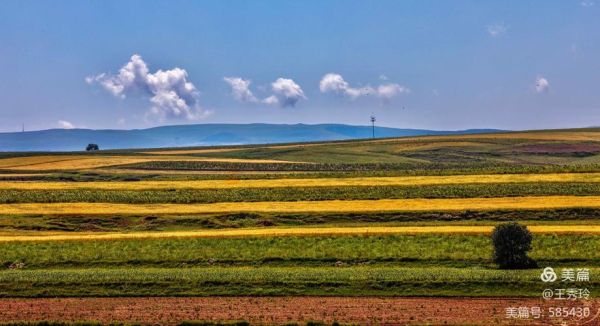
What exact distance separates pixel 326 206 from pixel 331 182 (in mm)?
14837

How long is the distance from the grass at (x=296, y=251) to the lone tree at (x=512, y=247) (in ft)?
4.71

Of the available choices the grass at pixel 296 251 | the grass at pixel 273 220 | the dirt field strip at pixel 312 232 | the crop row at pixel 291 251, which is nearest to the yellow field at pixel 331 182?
the grass at pixel 273 220

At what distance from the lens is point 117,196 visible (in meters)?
76.2

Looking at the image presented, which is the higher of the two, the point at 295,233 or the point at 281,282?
the point at 295,233

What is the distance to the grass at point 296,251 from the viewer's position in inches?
1793

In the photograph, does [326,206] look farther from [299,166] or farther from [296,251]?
[299,166]

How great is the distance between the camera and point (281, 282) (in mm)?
40562

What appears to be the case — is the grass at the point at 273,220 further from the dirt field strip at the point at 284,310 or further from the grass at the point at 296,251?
the dirt field strip at the point at 284,310

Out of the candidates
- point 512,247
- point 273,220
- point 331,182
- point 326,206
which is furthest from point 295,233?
point 331,182

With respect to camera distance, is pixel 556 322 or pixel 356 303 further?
pixel 356 303

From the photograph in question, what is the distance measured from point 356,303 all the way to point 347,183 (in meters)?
43.2

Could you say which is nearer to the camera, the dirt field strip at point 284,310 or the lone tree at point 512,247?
the dirt field strip at point 284,310

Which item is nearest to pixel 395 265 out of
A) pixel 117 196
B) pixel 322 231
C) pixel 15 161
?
pixel 322 231

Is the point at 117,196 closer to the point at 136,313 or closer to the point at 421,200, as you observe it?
the point at 421,200
